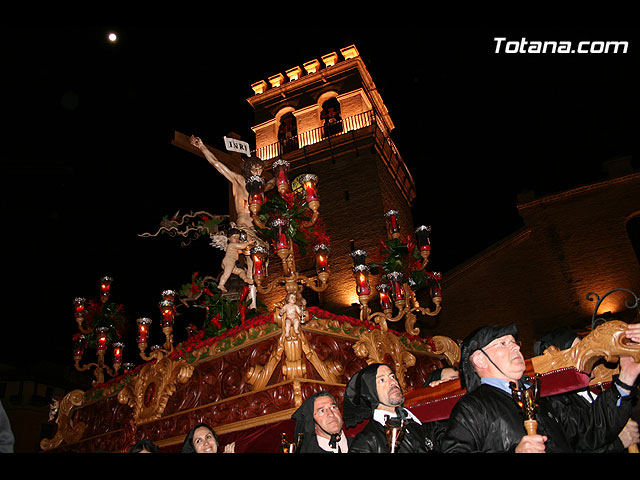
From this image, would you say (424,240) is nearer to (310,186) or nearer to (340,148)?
(310,186)

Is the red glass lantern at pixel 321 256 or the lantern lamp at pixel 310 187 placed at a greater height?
the lantern lamp at pixel 310 187

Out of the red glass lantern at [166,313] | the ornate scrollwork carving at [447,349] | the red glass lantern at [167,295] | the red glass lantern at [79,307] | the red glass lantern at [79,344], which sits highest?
the red glass lantern at [79,307]

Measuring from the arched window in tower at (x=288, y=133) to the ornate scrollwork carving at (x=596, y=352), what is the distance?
19.8m

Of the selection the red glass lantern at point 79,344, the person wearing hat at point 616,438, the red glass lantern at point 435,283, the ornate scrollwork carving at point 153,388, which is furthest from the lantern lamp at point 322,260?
the red glass lantern at point 79,344

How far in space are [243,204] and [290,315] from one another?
12.1 feet

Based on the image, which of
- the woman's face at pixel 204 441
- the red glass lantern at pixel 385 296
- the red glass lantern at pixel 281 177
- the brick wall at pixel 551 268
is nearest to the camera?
the woman's face at pixel 204 441

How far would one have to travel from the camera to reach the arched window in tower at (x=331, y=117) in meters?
22.4

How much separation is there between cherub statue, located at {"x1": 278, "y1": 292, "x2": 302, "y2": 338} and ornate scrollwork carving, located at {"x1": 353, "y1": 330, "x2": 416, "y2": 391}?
1.05 metres

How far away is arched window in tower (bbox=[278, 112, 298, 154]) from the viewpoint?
2292 cm

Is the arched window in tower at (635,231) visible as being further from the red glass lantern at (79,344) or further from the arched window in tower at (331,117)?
the red glass lantern at (79,344)

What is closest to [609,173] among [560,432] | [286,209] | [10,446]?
[286,209]

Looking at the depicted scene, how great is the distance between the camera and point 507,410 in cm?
284

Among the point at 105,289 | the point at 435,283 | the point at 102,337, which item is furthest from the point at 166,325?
the point at 435,283

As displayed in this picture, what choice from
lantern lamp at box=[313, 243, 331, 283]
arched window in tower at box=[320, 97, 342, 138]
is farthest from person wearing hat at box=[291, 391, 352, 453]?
arched window in tower at box=[320, 97, 342, 138]
